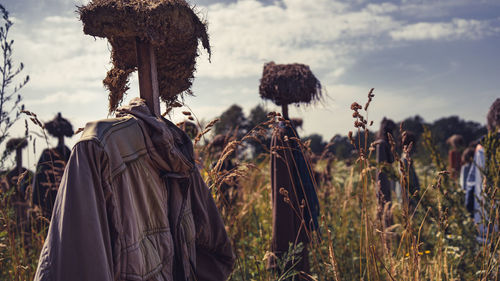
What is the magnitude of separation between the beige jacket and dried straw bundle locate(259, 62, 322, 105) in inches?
73.6

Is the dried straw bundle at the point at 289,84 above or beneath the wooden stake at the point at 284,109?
above

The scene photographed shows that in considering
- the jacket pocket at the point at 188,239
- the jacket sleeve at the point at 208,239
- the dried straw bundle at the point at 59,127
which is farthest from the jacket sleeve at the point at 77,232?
the dried straw bundle at the point at 59,127

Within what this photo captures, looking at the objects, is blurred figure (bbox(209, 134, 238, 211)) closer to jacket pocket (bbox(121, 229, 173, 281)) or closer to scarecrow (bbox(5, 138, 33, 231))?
jacket pocket (bbox(121, 229, 173, 281))

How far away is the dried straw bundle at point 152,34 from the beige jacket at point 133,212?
0.98 feet

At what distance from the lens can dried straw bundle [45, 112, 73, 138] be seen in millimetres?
5059

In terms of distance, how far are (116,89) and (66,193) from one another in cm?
79

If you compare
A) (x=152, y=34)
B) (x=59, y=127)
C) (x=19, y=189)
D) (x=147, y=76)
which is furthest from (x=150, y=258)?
(x=59, y=127)

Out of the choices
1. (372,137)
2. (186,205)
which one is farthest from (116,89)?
(372,137)

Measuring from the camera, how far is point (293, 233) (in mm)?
3213

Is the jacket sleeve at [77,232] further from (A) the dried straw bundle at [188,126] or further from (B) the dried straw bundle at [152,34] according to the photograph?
(A) the dried straw bundle at [188,126]

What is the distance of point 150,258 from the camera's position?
1.36 metres

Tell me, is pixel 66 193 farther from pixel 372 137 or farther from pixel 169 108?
pixel 372 137

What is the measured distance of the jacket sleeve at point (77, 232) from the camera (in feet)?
3.69

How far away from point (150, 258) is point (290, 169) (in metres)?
2.05
